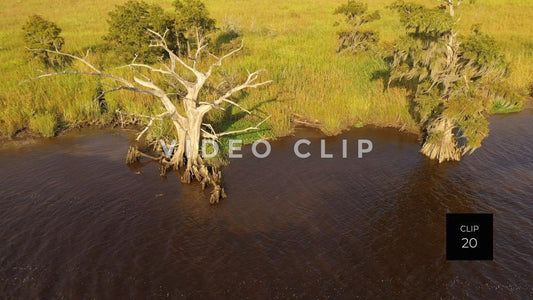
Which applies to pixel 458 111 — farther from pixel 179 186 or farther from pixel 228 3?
pixel 228 3

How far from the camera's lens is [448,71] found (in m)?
11.9

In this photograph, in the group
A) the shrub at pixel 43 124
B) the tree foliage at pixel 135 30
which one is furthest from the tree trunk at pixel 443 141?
the shrub at pixel 43 124

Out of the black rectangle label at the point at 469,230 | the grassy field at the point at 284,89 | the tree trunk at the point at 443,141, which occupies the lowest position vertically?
the black rectangle label at the point at 469,230

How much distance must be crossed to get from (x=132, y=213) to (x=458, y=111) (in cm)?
958

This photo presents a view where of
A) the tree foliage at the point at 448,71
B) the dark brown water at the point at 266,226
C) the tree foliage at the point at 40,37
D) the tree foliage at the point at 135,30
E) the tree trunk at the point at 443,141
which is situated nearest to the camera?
the dark brown water at the point at 266,226

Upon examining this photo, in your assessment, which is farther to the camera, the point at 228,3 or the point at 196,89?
the point at 228,3

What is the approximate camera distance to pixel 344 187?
10844mm

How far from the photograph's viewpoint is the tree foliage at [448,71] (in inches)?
443

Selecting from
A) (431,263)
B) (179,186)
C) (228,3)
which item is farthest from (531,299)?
(228,3)

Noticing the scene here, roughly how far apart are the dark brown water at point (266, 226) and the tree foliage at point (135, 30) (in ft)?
23.0

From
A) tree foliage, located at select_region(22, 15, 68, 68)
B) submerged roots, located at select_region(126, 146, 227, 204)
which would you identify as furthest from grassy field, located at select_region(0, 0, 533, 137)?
submerged roots, located at select_region(126, 146, 227, 204)

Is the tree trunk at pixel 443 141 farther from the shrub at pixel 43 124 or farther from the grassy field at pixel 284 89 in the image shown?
the shrub at pixel 43 124

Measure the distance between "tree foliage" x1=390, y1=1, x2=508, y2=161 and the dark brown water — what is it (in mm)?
1047

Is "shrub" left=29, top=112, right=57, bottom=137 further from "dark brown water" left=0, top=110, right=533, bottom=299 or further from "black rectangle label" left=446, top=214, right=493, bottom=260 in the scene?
"black rectangle label" left=446, top=214, right=493, bottom=260
